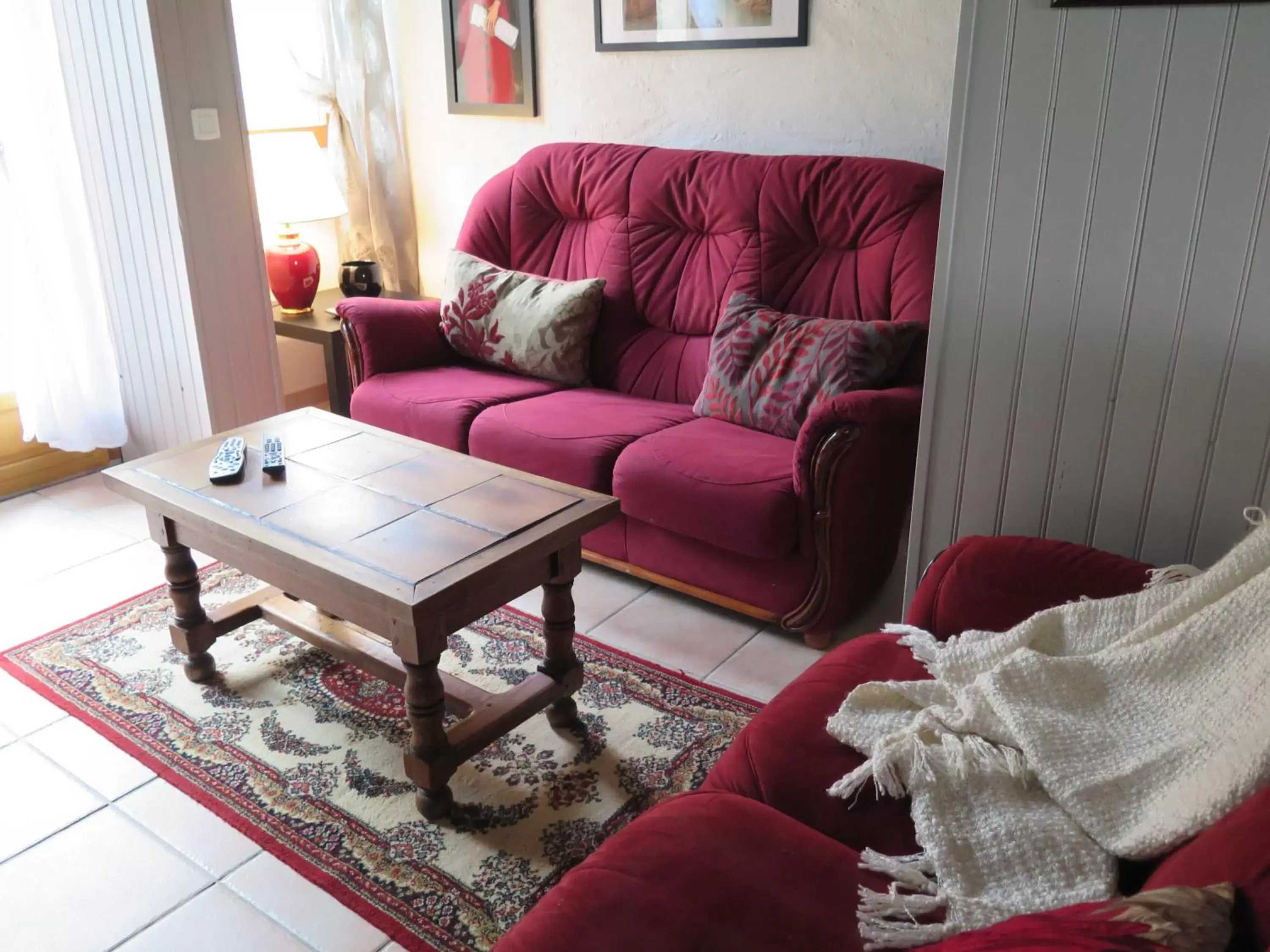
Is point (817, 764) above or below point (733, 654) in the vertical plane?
above

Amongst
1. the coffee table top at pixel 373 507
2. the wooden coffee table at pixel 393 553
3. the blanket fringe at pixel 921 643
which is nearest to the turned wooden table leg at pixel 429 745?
the wooden coffee table at pixel 393 553

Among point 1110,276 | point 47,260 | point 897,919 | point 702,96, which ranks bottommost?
point 897,919

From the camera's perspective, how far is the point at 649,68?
339 centimetres

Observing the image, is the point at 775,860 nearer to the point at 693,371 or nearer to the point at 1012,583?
the point at 1012,583

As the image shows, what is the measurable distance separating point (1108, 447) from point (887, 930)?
1.19 m

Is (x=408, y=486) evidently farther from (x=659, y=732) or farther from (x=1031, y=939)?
(x=1031, y=939)

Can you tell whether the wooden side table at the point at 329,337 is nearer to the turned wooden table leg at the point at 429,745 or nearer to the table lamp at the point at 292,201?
the table lamp at the point at 292,201

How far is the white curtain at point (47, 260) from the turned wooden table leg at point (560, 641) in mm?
2159

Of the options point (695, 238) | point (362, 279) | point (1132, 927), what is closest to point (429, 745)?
point (1132, 927)

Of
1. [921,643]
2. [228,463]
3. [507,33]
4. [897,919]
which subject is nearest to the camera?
[897,919]

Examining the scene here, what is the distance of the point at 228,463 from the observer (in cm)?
227

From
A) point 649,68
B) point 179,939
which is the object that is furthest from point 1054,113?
point 179,939

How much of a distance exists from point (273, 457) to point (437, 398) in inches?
31.9

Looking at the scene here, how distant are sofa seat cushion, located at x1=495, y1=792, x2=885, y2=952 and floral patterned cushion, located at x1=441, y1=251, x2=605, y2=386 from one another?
196 centimetres
